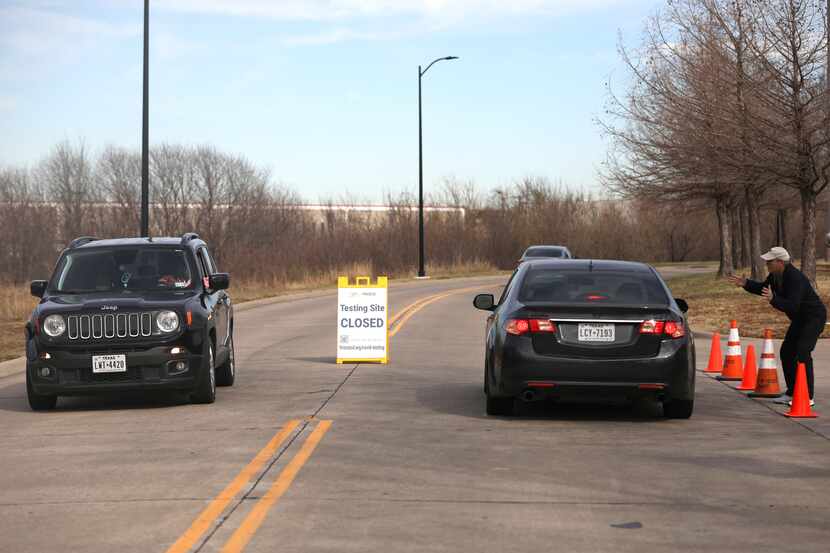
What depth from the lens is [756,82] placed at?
2653cm

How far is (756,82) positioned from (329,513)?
21.1 metres

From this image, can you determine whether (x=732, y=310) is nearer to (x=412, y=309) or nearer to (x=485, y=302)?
(x=412, y=309)

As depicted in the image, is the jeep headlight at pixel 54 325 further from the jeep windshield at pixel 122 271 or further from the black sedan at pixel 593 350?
the black sedan at pixel 593 350

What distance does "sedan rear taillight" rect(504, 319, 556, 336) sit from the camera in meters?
11.4

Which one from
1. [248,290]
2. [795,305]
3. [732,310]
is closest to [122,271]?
[795,305]

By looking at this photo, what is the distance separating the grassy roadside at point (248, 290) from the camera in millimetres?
23219

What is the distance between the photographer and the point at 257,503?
25.8ft

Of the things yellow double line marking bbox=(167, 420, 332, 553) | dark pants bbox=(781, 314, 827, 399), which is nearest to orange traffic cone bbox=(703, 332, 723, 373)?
dark pants bbox=(781, 314, 827, 399)

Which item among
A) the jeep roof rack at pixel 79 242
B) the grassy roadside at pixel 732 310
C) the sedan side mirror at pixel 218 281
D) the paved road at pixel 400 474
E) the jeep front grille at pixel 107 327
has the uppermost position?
the jeep roof rack at pixel 79 242

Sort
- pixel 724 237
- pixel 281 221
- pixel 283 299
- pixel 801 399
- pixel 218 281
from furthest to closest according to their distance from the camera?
pixel 281 221
pixel 724 237
pixel 283 299
pixel 218 281
pixel 801 399

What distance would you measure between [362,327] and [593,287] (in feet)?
20.7

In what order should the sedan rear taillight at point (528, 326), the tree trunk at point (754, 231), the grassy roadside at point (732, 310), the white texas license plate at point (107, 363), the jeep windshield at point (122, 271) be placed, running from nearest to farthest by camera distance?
the sedan rear taillight at point (528, 326)
the white texas license plate at point (107, 363)
the jeep windshield at point (122, 271)
the grassy roadside at point (732, 310)
the tree trunk at point (754, 231)

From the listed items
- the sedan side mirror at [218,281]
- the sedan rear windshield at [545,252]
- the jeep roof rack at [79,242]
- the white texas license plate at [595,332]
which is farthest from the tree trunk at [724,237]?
the white texas license plate at [595,332]

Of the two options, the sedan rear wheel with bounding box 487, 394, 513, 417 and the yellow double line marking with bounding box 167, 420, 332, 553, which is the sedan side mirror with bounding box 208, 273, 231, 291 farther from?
the sedan rear wheel with bounding box 487, 394, 513, 417
